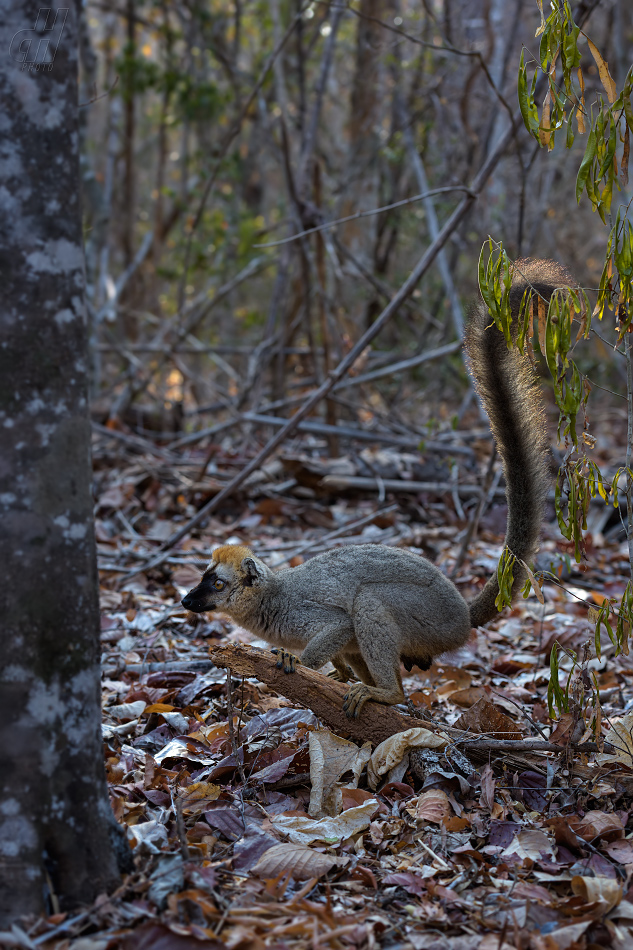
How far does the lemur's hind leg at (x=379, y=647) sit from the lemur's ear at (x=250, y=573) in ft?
2.10

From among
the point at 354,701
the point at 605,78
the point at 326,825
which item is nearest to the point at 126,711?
the point at 354,701

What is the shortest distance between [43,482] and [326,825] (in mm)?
1853

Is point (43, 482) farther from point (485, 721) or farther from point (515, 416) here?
point (485, 721)

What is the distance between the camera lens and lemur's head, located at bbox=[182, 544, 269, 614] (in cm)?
458

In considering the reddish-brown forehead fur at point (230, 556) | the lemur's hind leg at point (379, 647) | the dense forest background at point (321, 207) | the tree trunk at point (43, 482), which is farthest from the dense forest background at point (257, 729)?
the dense forest background at point (321, 207)

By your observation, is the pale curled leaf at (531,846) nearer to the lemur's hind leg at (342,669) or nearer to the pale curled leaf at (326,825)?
the pale curled leaf at (326,825)

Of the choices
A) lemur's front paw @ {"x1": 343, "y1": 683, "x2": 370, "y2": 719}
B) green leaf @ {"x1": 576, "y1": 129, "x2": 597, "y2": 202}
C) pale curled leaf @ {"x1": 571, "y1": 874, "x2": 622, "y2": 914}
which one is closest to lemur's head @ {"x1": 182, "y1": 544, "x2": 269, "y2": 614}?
lemur's front paw @ {"x1": 343, "y1": 683, "x2": 370, "y2": 719}

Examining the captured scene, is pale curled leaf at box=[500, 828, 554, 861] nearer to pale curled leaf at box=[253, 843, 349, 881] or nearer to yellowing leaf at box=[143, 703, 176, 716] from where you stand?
pale curled leaf at box=[253, 843, 349, 881]

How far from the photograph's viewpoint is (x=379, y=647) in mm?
4266

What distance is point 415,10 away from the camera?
13.9 metres

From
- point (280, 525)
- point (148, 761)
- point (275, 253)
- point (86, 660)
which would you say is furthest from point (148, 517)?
point (275, 253)

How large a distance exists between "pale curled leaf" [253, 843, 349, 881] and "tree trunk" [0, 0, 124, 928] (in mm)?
639

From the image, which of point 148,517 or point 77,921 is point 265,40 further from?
point 77,921

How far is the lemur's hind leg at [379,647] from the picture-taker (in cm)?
420
